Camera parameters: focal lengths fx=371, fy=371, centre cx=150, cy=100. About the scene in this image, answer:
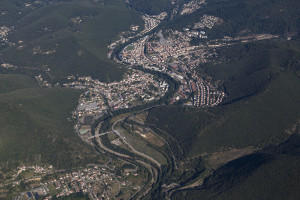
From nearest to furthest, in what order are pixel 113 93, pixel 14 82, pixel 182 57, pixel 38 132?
pixel 38 132 < pixel 113 93 < pixel 14 82 < pixel 182 57

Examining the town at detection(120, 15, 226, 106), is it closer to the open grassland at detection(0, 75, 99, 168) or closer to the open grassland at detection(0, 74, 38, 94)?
the open grassland at detection(0, 75, 99, 168)

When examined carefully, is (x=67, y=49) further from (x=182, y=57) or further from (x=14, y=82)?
(x=182, y=57)

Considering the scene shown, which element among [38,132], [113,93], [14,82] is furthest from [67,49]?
[38,132]

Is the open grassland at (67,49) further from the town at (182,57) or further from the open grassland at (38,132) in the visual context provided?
the open grassland at (38,132)

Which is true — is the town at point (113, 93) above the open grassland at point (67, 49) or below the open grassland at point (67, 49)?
below

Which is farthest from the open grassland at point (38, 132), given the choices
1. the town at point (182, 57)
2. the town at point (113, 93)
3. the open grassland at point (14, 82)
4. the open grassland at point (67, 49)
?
the town at point (182, 57)

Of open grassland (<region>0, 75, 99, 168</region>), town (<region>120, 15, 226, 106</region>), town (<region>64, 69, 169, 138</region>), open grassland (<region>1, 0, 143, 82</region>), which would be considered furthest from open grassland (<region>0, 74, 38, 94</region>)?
town (<region>120, 15, 226, 106</region>)

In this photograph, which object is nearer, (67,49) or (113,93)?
(113,93)

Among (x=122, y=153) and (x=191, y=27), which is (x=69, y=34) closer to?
(x=191, y=27)
